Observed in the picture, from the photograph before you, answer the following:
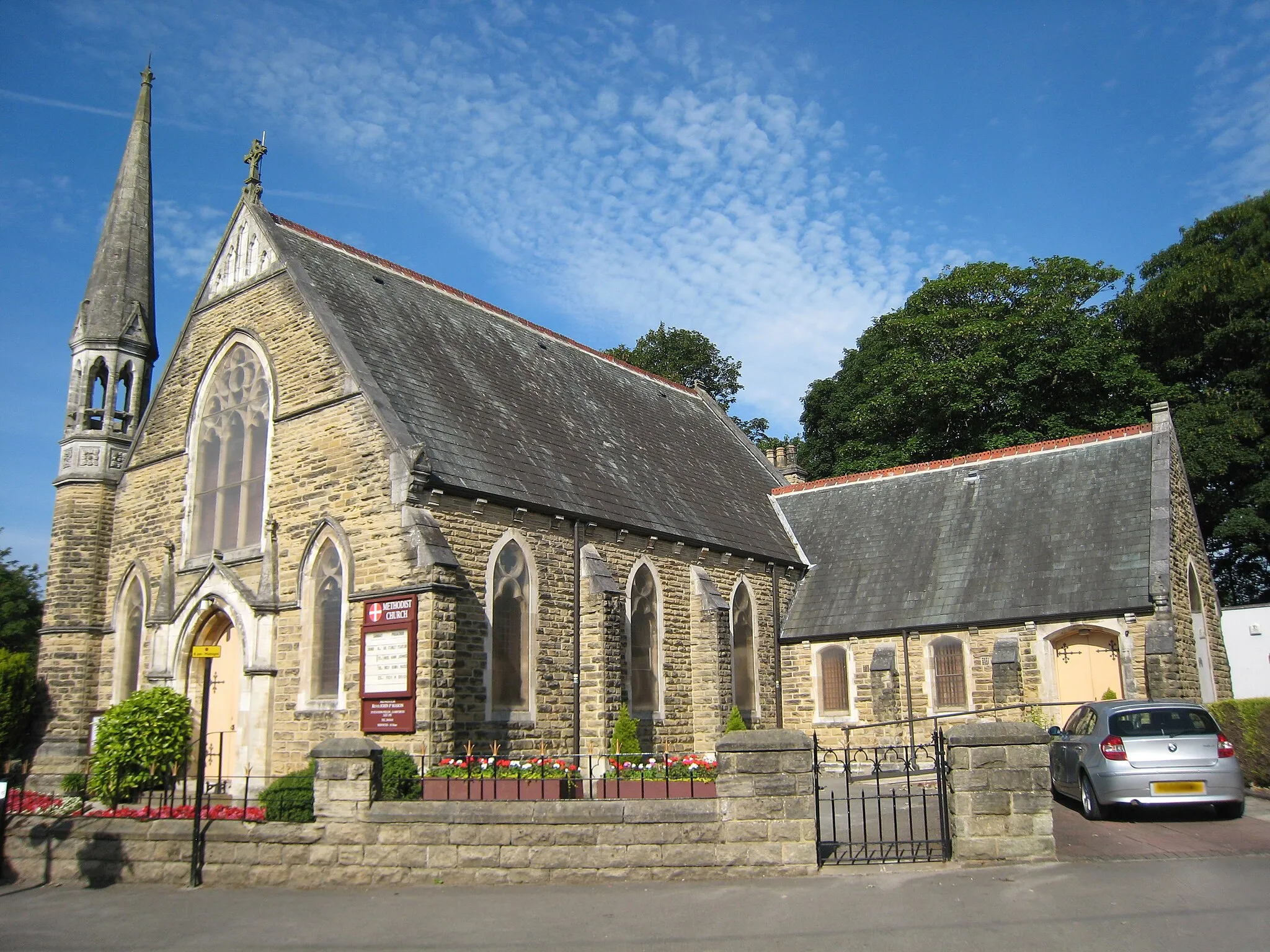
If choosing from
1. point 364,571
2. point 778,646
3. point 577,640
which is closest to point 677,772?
point 577,640

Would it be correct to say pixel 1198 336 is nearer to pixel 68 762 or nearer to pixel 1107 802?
pixel 1107 802

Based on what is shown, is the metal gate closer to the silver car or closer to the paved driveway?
the paved driveway

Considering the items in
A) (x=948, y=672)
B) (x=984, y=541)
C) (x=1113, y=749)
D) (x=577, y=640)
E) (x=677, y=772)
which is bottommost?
(x=677, y=772)

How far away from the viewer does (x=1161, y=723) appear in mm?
12547

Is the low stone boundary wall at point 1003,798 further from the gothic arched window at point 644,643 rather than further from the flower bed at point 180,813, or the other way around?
the gothic arched window at point 644,643

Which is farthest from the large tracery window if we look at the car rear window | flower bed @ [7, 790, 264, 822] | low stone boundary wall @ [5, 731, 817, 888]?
the car rear window

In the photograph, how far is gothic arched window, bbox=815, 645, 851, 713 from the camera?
78.9 feet

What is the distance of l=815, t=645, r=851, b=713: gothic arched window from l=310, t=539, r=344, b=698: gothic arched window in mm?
12041

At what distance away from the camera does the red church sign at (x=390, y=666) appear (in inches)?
599

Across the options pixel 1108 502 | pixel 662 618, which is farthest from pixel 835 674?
pixel 1108 502

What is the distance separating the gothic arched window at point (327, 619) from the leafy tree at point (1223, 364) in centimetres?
2744

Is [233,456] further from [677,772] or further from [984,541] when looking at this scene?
[984,541]

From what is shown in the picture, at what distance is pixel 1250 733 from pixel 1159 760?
5.25m

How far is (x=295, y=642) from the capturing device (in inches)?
672
